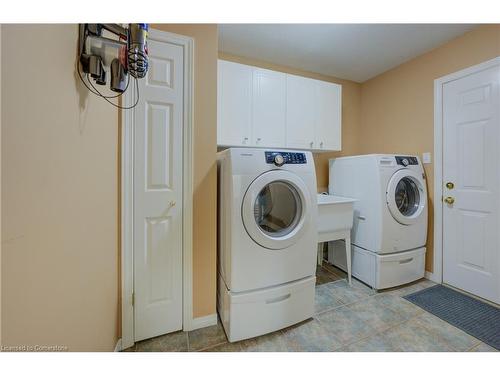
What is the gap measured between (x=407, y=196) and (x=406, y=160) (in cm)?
39

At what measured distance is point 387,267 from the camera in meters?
1.89

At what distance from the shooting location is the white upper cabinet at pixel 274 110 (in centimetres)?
188

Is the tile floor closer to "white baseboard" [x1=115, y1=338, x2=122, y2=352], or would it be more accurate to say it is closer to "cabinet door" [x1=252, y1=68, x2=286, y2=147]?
"white baseboard" [x1=115, y1=338, x2=122, y2=352]

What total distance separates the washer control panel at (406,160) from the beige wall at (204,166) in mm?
1804

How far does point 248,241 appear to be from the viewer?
4.17ft

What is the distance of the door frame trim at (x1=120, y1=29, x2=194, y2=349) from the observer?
46.8 inches

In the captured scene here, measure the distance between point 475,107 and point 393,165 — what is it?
79 centimetres

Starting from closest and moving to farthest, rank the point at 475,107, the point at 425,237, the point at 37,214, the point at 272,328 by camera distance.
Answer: the point at 37,214 < the point at 272,328 < the point at 475,107 < the point at 425,237

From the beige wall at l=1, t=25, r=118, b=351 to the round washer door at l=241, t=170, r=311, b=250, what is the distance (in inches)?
30.5

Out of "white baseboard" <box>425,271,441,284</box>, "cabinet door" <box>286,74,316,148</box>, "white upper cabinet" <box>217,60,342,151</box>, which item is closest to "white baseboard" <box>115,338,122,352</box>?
"white upper cabinet" <box>217,60,342,151</box>

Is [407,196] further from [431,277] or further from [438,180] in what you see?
[431,277]

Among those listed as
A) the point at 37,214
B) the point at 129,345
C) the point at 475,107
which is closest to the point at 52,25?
the point at 37,214

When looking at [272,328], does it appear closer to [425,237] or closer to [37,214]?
[37,214]

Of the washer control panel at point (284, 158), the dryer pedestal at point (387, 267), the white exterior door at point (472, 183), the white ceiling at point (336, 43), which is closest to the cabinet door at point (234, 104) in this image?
the white ceiling at point (336, 43)
